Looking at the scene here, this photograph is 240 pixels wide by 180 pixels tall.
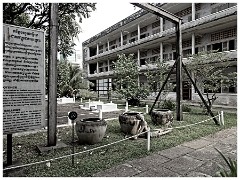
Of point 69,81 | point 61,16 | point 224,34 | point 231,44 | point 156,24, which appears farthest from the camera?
point 156,24

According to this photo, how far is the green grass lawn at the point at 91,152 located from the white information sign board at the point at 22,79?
3.15 feet

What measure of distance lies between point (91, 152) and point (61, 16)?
7477 mm

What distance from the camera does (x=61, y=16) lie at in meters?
9.66

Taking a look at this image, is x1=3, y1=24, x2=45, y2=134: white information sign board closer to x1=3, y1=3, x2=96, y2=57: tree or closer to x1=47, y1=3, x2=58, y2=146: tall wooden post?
x1=47, y1=3, x2=58, y2=146: tall wooden post

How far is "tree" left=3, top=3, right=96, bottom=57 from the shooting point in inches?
317

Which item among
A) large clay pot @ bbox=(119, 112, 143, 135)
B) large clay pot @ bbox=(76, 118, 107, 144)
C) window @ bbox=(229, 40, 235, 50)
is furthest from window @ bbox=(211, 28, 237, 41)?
large clay pot @ bbox=(76, 118, 107, 144)

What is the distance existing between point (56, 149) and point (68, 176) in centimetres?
168

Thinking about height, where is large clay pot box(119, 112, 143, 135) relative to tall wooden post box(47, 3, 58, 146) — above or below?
below

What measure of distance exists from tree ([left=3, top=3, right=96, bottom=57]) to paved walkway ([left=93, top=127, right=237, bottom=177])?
24.0 ft

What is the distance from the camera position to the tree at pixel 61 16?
8062mm

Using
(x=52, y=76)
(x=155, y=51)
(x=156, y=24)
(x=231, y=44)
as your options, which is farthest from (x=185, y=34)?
(x=52, y=76)

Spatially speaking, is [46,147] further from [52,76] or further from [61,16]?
[61,16]

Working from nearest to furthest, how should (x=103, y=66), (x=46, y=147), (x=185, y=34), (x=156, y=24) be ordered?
(x=46, y=147)
(x=185, y=34)
(x=156, y=24)
(x=103, y=66)

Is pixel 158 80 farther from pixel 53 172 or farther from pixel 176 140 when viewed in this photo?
pixel 53 172
